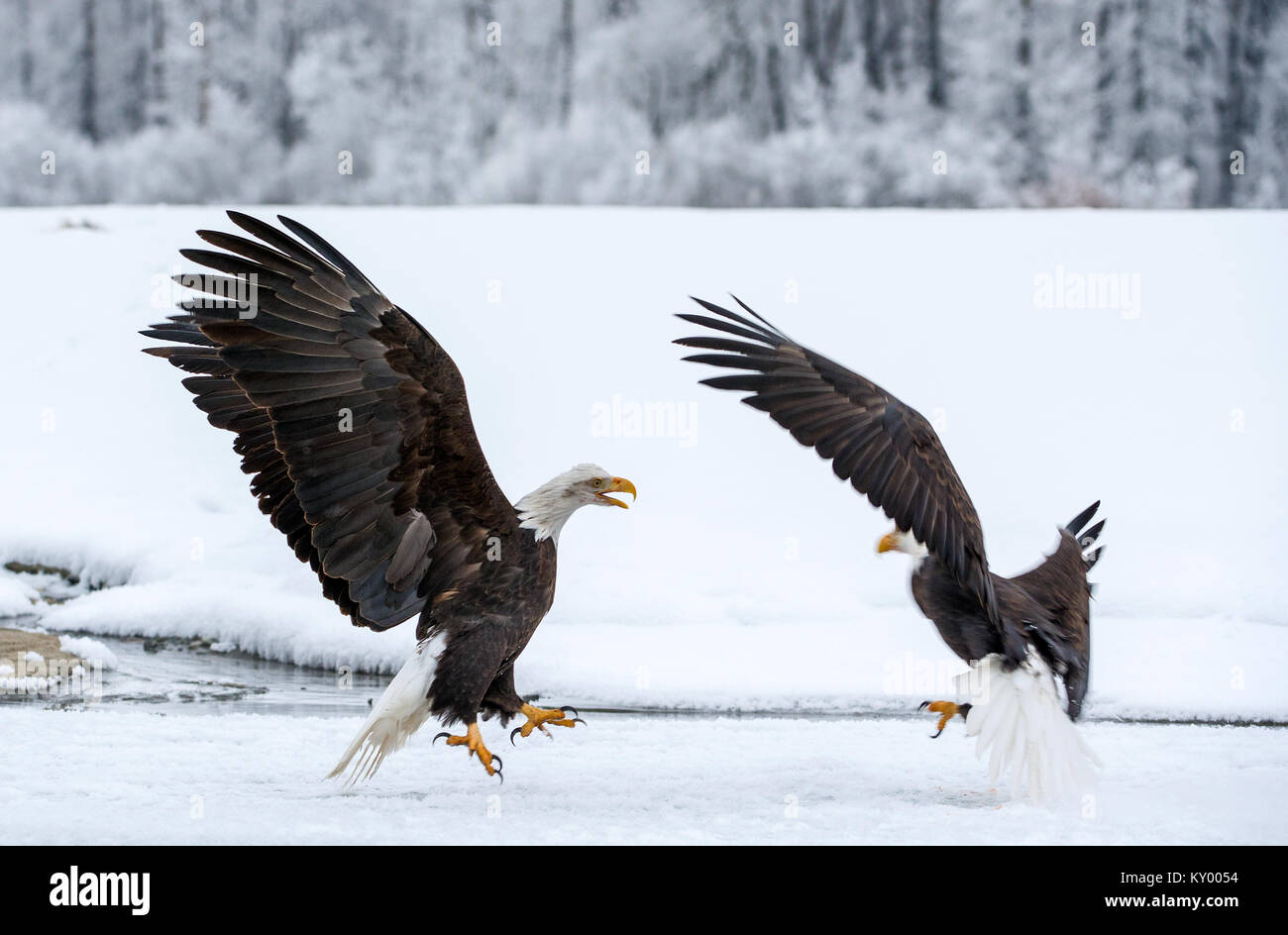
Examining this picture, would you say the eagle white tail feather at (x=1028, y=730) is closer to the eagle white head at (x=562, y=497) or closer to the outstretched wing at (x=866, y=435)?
the outstretched wing at (x=866, y=435)

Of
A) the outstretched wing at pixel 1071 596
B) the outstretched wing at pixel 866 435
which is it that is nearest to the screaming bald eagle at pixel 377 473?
the outstretched wing at pixel 866 435

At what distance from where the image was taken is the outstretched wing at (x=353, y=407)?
302cm

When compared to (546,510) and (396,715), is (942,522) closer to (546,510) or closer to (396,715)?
(546,510)

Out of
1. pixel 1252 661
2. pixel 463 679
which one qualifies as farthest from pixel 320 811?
pixel 1252 661

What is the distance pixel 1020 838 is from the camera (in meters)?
2.89

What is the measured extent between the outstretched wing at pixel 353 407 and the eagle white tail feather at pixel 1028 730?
127 cm

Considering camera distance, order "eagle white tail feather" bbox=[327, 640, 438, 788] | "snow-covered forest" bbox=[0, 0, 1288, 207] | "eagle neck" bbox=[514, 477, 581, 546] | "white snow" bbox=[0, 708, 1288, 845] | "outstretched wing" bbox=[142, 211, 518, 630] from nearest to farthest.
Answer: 1. "white snow" bbox=[0, 708, 1288, 845]
2. "outstretched wing" bbox=[142, 211, 518, 630]
3. "eagle white tail feather" bbox=[327, 640, 438, 788]
4. "eagle neck" bbox=[514, 477, 581, 546]
5. "snow-covered forest" bbox=[0, 0, 1288, 207]

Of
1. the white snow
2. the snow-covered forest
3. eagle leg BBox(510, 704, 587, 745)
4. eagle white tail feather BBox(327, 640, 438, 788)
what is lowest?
the white snow

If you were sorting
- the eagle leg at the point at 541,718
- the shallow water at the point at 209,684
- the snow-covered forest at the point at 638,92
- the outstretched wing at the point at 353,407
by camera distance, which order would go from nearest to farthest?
the outstretched wing at the point at 353,407
the eagle leg at the point at 541,718
the shallow water at the point at 209,684
the snow-covered forest at the point at 638,92

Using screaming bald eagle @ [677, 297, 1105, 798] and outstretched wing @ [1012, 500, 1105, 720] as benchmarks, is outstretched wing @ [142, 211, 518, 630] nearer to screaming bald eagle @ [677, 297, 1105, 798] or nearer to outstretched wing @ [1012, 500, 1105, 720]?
screaming bald eagle @ [677, 297, 1105, 798]

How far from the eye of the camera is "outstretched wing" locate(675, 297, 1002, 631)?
3111 mm

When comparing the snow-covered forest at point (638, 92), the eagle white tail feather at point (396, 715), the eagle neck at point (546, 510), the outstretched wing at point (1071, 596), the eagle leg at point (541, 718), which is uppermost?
the snow-covered forest at point (638, 92)

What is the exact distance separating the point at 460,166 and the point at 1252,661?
6105mm

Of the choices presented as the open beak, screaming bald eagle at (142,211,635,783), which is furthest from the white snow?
the open beak
